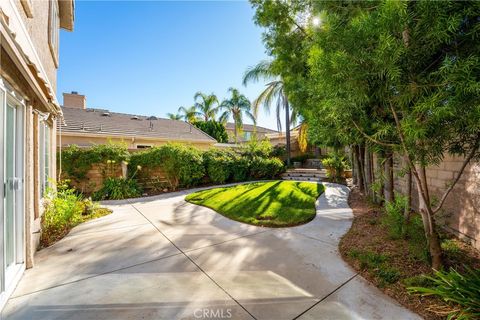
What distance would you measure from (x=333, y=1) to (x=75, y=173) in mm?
10077

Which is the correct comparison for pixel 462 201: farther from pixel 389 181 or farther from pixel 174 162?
pixel 174 162

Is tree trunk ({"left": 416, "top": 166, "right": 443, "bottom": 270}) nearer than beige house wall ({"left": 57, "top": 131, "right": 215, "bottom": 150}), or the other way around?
tree trunk ({"left": 416, "top": 166, "right": 443, "bottom": 270})

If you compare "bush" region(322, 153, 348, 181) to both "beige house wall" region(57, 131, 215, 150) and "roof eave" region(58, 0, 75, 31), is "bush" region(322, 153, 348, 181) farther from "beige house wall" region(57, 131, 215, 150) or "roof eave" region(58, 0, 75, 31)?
"roof eave" region(58, 0, 75, 31)

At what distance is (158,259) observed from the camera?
3.39 metres

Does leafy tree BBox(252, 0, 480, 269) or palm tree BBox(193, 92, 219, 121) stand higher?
palm tree BBox(193, 92, 219, 121)

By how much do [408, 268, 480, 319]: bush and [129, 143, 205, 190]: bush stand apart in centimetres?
924

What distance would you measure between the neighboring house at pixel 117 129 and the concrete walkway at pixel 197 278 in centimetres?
943

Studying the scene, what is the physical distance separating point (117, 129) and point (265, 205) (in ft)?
42.7

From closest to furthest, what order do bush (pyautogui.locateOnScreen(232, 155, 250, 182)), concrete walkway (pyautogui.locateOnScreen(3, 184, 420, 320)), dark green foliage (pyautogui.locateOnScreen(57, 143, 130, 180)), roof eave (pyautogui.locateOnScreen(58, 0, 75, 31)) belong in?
concrete walkway (pyautogui.locateOnScreen(3, 184, 420, 320)) → roof eave (pyautogui.locateOnScreen(58, 0, 75, 31)) → dark green foliage (pyautogui.locateOnScreen(57, 143, 130, 180)) → bush (pyautogui.locateOnScreen(232, 155, 250, 182))

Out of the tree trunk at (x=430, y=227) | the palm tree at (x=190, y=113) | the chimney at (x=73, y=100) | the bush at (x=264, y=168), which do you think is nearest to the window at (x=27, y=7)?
the tree trunk at (x=430, y=227)

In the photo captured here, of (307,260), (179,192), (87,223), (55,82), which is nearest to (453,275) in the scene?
(307,260)

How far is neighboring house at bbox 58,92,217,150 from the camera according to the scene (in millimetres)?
13227

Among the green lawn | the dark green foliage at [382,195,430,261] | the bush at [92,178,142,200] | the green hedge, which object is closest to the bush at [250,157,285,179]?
the green hedge

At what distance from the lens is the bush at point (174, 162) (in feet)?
32.7
